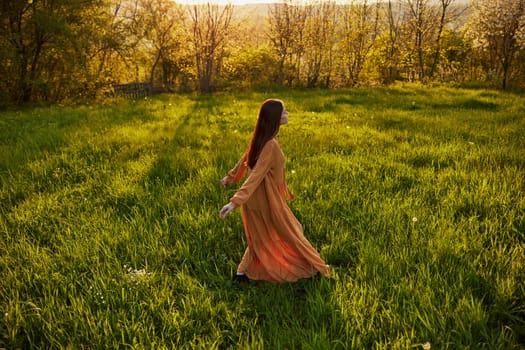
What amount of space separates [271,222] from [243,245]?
0.72 metres

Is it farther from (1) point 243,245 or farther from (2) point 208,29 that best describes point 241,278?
(2) point 208,29

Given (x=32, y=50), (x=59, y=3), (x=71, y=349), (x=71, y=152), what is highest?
→ (x=59, y=3)

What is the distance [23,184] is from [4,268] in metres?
2.29

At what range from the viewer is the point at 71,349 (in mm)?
2084

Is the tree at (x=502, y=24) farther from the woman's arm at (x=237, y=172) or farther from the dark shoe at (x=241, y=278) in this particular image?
the dark shoe at (x=241, y=278)

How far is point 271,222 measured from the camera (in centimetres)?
278

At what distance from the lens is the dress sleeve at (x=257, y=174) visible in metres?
2.42

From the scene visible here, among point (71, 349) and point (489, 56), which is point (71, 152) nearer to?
point (71, 349)

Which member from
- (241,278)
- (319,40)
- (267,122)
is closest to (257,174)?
(267,122)

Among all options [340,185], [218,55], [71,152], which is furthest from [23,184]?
[218,55]

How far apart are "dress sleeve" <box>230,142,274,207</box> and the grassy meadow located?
2.85ft

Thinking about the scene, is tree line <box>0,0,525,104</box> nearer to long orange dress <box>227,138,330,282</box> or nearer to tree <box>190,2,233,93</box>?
tree <box>190,2,233,93</box>

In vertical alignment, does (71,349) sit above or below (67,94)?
below

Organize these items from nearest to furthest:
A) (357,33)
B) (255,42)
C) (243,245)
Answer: (243,245), (357,33), (255,42)
